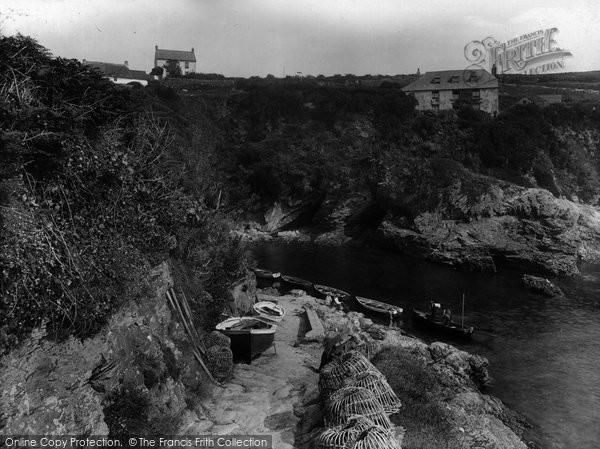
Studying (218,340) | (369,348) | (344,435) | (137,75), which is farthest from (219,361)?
(137,75)

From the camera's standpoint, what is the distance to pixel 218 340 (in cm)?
1778

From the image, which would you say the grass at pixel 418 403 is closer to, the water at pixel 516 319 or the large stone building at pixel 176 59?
the water at pixel 516 319

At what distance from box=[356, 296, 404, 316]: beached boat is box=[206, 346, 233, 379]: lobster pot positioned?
673 inches

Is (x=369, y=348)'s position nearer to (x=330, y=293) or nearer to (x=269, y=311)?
(x=269, y=311)

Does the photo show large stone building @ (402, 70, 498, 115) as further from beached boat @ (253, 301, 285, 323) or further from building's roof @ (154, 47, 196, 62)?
beached boat @ (253, 301, 285, 323)

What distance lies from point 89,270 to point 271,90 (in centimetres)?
7342

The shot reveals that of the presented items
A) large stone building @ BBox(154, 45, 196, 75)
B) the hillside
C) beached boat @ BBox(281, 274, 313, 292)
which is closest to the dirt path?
beached boat @ BBox(281, 274, 313, 292)

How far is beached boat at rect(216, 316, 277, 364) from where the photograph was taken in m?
19.1

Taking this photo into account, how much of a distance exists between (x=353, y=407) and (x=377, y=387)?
1.82 metres

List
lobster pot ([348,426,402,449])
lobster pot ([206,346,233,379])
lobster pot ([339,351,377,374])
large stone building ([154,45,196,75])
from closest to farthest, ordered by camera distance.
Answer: lobster pot ([348,426,402,449]), lobster pot ([339,351,377,374]), lobster pot ([206,346,233,379]), large stone building ([154,45,196,75])

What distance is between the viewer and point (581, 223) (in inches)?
2105

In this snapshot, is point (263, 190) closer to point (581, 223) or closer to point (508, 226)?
point (508, 226)

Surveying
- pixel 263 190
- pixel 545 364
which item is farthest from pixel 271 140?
pixel 545 364

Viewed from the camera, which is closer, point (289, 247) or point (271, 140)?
point (289, 247)
